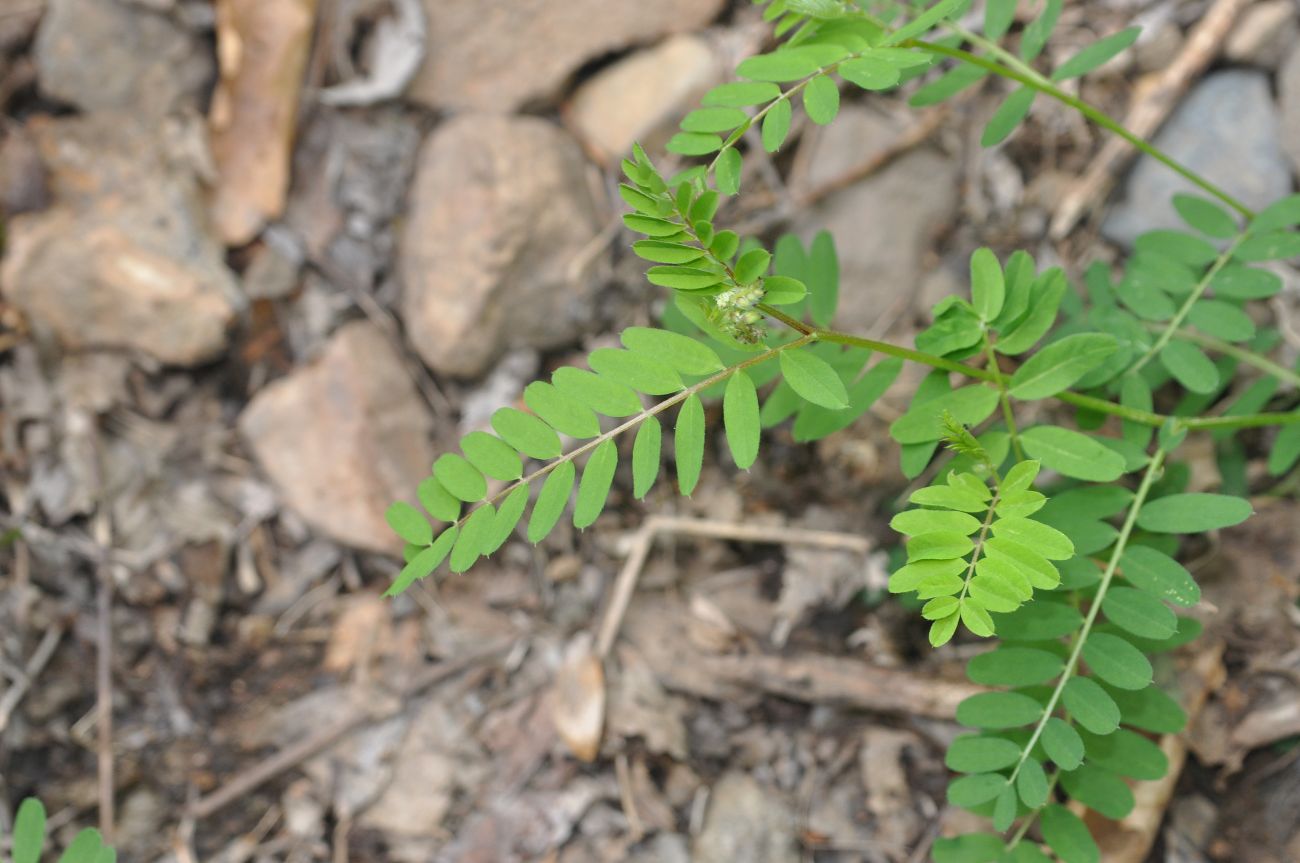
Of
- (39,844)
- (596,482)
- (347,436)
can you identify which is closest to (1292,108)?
(596,482)

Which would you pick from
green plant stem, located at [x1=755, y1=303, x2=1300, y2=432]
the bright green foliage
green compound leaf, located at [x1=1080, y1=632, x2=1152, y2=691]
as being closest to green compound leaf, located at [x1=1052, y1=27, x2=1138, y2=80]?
green plant stem, located at [x1=755, y1=303, x2=1300, y2=432]

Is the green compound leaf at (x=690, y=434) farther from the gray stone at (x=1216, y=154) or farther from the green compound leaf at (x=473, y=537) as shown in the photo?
the gray stone at (x=1216, y=154)

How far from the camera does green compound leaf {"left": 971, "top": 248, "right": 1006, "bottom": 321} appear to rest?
2004mm

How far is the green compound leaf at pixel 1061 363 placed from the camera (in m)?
1.94

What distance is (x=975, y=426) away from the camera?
2.09 m

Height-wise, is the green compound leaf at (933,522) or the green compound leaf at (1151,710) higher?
the green compound leaf at (933,522)

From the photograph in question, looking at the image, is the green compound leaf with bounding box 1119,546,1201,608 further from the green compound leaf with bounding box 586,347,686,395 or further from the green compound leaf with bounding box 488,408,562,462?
the green compound leaf with bounding box 488,408,562,462

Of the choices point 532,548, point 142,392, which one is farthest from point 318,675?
point 142,392

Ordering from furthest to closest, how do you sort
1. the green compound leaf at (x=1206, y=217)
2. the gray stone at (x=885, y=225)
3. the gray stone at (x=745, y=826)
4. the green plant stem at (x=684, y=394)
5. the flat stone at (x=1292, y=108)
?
1. the gray stone at (x=885, y=225)
2. the flat stone at (x=1292, y=108)
3. the gray stone at (x=745, y=826)
4. the green compound leaf at (x=1206, y=217)
5. the green plant stem at (x=684, y=394)

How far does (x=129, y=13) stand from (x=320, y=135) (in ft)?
2.29

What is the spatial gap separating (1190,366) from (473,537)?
1.60m

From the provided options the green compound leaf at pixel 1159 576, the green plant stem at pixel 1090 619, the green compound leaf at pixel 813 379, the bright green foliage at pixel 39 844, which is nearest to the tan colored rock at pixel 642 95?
the green compound leaf at pixel 813 379

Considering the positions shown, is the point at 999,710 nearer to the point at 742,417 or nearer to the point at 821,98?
the point at 742,417

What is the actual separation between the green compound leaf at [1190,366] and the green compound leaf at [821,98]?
39.6 inches
